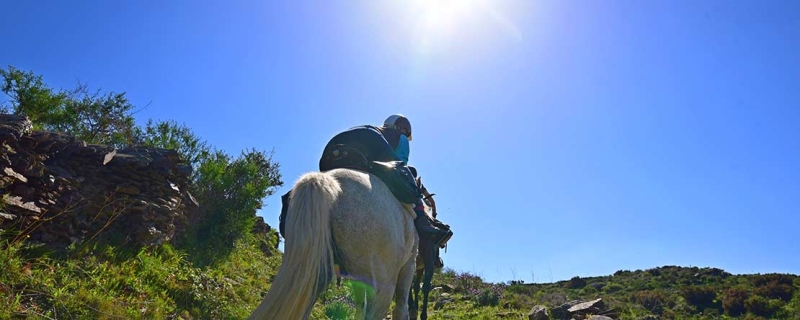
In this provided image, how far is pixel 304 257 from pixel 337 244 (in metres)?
0.31

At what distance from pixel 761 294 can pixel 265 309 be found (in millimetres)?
15568

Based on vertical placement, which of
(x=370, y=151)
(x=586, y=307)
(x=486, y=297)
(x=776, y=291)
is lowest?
(x=586, y=307)

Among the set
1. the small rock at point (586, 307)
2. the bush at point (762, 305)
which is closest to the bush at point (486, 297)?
the small rock at point (586, 307)

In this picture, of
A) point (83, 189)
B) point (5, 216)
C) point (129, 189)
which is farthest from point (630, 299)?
point (5, 216)

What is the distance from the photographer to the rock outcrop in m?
4.32

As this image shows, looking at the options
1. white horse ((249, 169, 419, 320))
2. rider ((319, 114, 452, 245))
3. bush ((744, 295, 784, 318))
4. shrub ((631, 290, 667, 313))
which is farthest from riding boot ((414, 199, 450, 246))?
bush ((744, 295, 784, 318))

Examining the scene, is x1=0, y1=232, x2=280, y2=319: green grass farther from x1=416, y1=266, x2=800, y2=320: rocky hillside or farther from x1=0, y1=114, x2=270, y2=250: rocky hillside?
x1=416, y1=266, x2=800, y2=320: rocky hillside

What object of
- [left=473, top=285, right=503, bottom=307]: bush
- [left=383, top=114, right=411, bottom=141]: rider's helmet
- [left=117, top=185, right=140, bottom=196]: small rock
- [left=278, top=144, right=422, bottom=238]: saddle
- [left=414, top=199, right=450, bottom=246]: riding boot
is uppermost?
[left=383, top=114, right=411, bottom=141]: rider's helmet

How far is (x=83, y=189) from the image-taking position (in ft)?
17.4

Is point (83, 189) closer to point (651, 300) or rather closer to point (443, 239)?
point (443, 239)

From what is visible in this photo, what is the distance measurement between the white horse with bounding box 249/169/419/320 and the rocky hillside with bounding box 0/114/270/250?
279 centimetres

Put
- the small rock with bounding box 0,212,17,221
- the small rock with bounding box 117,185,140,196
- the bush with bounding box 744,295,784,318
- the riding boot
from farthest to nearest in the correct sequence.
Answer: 1. the bush with bounding box 744,295,784,318
2. the small rock with bounding box 117,185,140,196
3. the riding boot
4. the small rock with bounding box 0,212,17,221

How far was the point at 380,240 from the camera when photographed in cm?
317

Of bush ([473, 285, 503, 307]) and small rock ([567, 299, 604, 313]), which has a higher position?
bush ([473, 285, 503, 307])
